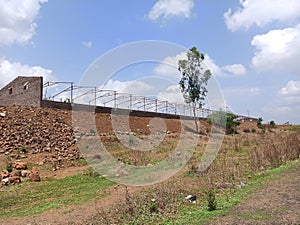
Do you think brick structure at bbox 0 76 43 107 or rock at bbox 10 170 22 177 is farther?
brick structure at bbox 0 76 43 107

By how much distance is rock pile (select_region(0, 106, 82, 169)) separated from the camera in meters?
15.6

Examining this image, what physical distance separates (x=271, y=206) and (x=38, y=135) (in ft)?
47.0

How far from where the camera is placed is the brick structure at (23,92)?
2155cm

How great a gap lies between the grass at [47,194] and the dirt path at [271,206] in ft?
12.9

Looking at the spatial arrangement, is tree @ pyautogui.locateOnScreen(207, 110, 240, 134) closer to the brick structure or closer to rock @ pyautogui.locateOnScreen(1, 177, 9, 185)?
the brick structure

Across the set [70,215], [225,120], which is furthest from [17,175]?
[225,120]

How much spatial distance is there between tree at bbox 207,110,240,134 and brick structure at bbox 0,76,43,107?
621 inches

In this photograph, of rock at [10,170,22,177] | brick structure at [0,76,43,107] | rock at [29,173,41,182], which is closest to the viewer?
rock at [29,173,41,182]

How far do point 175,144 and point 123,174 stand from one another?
7331 millimetres

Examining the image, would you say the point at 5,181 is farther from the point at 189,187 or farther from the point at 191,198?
the point at 191,198

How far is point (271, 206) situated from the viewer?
20.7ft

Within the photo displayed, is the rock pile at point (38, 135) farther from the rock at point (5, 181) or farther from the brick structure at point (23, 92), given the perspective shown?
the rock at point (5, 181)

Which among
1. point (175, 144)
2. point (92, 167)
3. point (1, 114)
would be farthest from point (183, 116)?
point (92, 167)

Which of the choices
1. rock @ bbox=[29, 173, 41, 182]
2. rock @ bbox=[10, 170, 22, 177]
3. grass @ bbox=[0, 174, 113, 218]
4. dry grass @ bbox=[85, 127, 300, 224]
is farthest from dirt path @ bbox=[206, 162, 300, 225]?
rock @ bbox=[10, 170, 22, 177]
